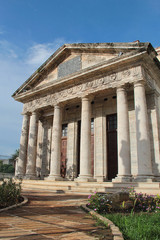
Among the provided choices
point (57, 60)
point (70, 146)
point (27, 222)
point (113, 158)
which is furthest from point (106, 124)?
point (27, 222)

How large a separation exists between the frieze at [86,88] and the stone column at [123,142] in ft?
2.71

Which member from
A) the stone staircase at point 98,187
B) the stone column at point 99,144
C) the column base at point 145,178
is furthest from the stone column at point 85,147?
the column base at point 145,178

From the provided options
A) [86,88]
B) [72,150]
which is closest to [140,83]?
[86,88]

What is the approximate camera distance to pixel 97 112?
18.2 m

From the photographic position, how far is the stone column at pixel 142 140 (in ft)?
39.2

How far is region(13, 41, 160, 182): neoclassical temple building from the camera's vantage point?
13.2 metres

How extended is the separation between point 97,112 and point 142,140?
256 inches

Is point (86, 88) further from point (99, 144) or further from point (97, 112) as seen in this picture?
point (99, 144)

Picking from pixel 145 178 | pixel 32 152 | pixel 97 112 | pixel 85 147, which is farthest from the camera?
pixel 32 152

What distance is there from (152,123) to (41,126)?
39.2 feet

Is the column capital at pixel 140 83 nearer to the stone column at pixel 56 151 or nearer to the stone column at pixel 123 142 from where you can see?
the stone column at pixel 123 142

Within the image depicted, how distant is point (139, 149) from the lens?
40.8 ft

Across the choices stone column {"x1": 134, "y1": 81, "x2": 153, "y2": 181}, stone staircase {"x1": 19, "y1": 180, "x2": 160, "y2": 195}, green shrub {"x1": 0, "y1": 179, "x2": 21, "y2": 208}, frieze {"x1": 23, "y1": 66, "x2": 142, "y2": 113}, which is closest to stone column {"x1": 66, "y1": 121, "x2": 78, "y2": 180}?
frieze {"x1": 23, "y1": 66, "x2": 142, "y2": 113}

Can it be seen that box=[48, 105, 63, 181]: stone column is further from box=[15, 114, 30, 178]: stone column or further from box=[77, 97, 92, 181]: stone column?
box=[15, 114, 30, 178]: stone column
